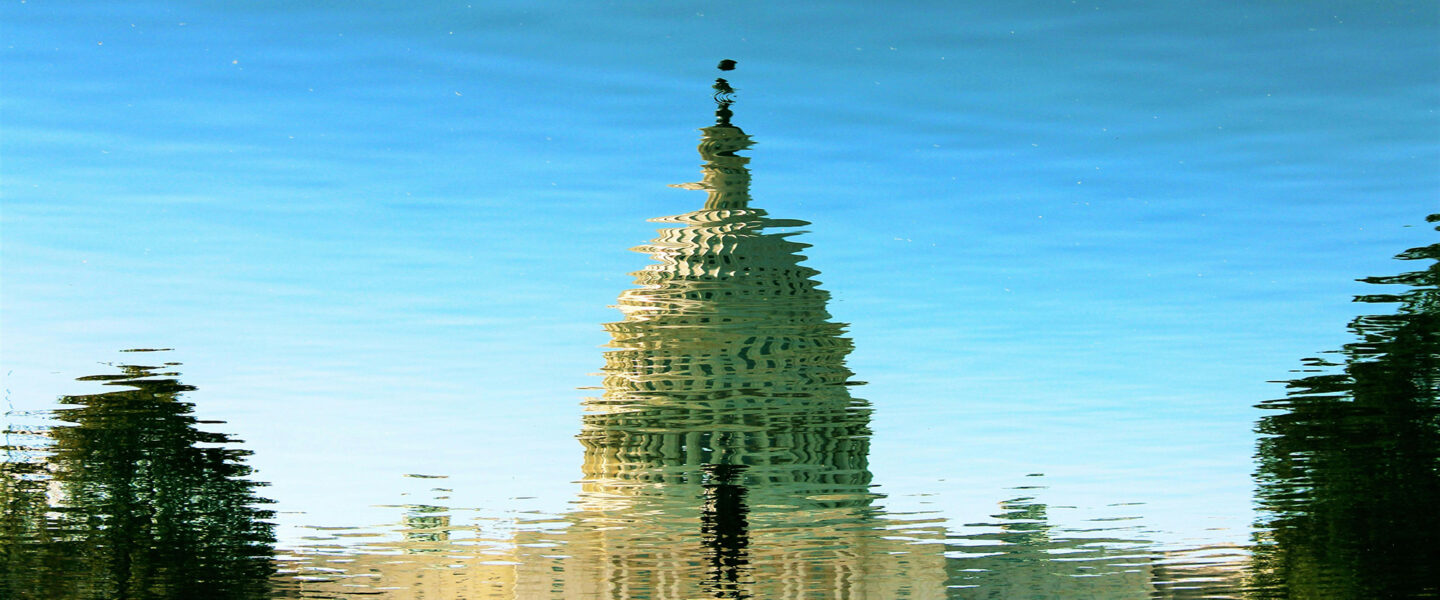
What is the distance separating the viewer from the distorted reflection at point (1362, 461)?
13602 millimetres

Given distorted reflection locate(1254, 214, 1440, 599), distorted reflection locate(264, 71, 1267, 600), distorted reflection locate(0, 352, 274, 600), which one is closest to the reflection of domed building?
distorted reflection locate(264, 71, 1267, 600)

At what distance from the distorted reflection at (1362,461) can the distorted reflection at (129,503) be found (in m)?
16.3

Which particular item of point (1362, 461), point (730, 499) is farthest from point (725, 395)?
point (1362, 461)

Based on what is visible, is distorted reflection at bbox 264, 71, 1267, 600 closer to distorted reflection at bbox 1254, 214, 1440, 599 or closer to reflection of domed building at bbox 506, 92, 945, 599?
reflection of domed building at bbox 506, 92, 945, 599

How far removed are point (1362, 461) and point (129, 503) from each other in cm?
2096

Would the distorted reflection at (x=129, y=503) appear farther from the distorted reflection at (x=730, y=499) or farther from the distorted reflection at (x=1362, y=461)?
the distorted reflection at (x=1362, y=461)

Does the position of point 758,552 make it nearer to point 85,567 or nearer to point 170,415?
point 170,415

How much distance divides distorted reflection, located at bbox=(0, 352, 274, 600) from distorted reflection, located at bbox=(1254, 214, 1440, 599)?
53.4 ft

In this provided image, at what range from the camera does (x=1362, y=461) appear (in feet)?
50.4

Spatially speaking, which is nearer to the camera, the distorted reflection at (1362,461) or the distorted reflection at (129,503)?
the distorted reflection at (1362,461)

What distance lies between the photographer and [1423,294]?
45.3 ft

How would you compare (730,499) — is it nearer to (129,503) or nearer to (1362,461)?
(1362,461)

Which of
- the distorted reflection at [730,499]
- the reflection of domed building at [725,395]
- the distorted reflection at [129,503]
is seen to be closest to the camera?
the reflection of domed building at [725,395]

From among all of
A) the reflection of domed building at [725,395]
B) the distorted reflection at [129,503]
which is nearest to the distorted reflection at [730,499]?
the reflection of domed building at [725,395]
